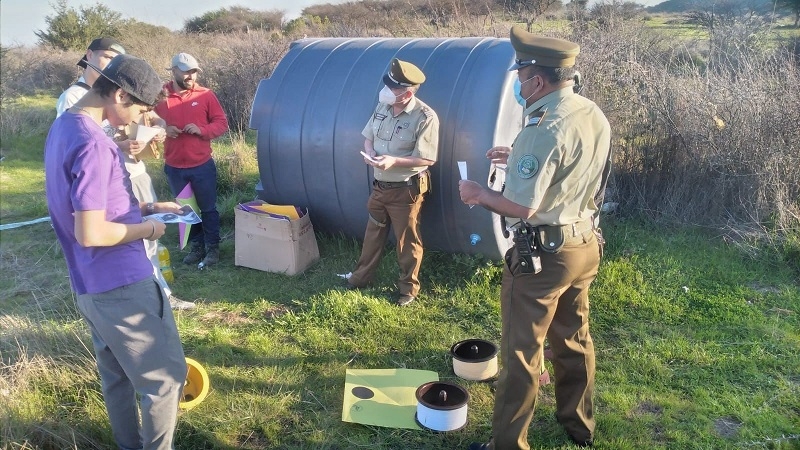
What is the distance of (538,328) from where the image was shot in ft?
10.3

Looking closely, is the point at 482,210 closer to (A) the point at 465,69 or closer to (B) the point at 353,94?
(A) the point at 465,69

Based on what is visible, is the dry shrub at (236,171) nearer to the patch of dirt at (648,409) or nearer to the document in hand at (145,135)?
the document in hand at (145,135)

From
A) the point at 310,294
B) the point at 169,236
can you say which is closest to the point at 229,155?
the point at 169,236

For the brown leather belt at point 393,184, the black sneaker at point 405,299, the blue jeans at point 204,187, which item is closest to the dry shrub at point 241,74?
the blue jeans at point 204,187

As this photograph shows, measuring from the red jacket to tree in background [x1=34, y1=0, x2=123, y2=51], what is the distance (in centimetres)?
1997

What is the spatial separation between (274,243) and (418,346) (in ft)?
6.85

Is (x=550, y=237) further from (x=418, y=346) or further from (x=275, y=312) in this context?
(x=275, y=312)

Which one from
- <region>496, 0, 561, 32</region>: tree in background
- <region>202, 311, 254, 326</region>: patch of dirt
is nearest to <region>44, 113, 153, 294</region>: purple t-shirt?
<region>202, 311, 254, 326</region>: patch of dirt

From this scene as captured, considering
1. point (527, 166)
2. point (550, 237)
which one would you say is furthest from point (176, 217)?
point (550, 237)

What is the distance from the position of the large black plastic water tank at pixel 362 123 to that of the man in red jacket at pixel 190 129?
2.13 ft

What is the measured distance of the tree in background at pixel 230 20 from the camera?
3003 cm

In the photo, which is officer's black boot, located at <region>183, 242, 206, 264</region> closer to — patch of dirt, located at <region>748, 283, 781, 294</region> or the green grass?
the green grass

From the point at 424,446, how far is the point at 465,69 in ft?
10.9

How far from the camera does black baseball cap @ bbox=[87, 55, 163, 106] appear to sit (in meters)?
2.65
